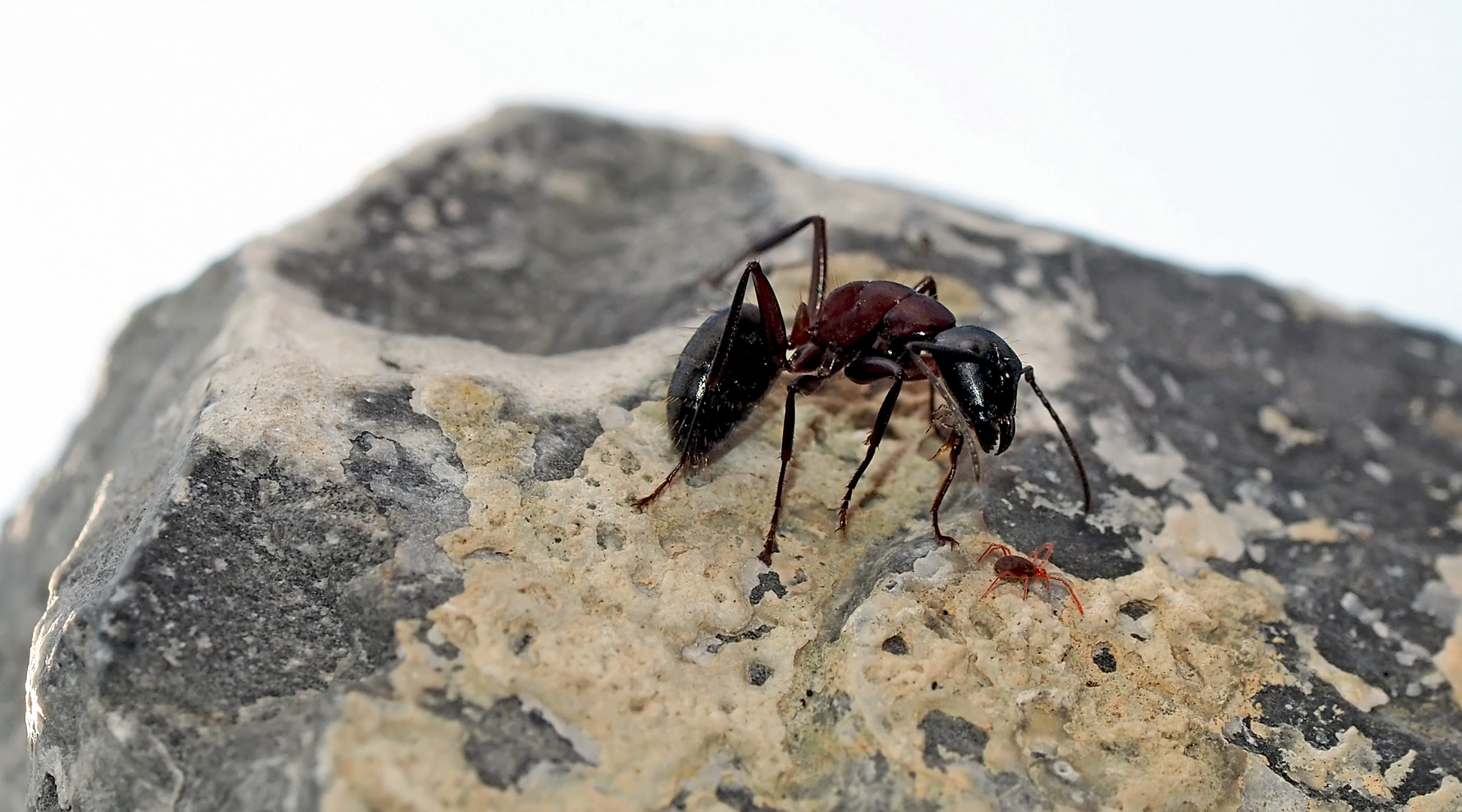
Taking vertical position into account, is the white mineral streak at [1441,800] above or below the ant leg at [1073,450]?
below

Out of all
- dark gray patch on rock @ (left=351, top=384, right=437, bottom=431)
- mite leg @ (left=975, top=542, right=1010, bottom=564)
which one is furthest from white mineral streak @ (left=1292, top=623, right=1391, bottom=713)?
dark gray patch on rock @ (left=351, top=384, right=437, bottom=431)

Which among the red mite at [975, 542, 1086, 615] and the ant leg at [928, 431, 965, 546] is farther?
the ant leg at [928, 431, 965, 546]

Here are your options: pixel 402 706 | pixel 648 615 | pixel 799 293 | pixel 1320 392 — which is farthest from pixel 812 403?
pixel 1320 392

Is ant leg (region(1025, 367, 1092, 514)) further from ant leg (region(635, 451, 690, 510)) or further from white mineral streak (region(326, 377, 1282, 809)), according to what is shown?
ant leg (region(635, 451, 690, 510))

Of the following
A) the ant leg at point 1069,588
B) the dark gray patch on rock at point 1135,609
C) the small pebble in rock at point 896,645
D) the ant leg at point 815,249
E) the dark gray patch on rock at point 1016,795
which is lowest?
the dark gray patch on rock at point 1016,795

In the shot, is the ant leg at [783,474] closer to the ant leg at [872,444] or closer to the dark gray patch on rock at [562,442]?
the ant leg at [872,444]

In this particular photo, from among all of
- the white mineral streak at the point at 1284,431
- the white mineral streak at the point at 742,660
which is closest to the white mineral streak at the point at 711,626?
the white mineral streak at the point at 742,660

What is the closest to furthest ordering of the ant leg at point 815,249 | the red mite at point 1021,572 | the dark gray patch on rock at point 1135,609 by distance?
1. the red mite at point 1021,572
2. the dark gray patch on rock at point 1135,609
3. the ant leg at point 815,249

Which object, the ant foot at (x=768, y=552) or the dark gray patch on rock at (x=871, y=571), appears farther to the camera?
the ant foot at (x=768, y=552)
